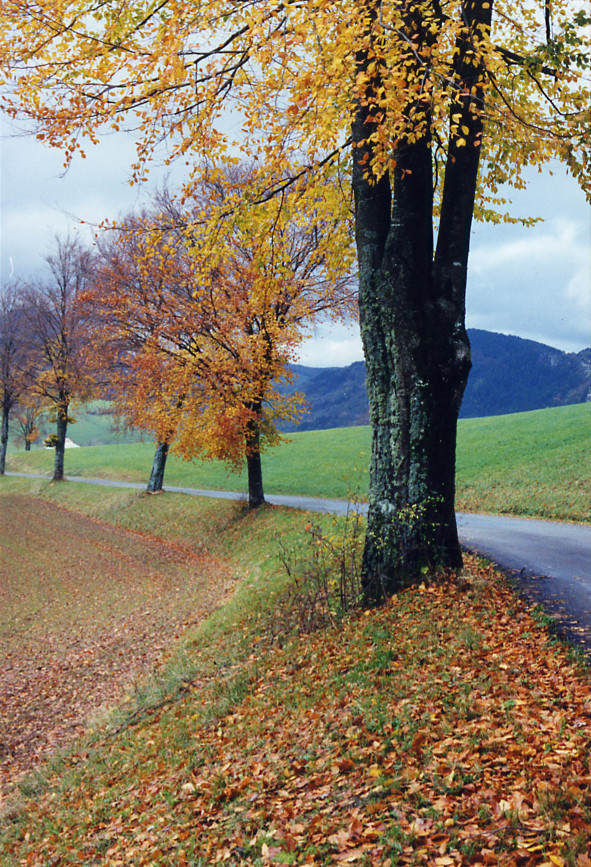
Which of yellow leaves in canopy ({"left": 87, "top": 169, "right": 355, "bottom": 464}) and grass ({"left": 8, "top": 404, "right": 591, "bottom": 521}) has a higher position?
yellow leaves in canopy ({"left": 87, "top": 169, "right": 355, "bottom": 464})

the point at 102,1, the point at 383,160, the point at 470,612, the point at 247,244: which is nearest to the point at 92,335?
the point at 247,244

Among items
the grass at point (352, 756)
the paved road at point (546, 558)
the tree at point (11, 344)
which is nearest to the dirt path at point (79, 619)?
the grass at point (352, 756)

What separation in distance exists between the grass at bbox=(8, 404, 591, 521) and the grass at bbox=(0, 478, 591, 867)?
108 inches

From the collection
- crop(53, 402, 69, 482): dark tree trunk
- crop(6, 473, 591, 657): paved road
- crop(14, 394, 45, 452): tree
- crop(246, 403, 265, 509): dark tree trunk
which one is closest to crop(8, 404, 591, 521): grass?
crop(246, 403, 265, 509): dark tree trunk

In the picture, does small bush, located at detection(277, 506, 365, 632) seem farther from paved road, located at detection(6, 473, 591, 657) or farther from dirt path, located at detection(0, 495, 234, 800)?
dirt path, located at detection(0, 495, 234, 800)

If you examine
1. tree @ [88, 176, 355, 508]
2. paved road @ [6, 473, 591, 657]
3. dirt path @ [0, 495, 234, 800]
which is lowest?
dirt path @ [0, 495, 234, 800]

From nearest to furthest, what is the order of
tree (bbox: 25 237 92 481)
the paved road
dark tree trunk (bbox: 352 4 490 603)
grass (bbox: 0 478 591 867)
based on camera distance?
grass (bbox: 0 478 591 867), the paved road, dark tree trunk (bbox: 352 4 490 603), tree (bbox: 25 237 92 481)

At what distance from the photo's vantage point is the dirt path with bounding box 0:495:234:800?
9.90m

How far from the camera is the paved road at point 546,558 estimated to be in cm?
771

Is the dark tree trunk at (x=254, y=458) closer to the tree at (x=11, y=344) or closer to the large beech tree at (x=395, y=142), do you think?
the large beech tree at (x=395, y=142)

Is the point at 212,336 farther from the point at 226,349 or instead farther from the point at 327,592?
the point at 327,592

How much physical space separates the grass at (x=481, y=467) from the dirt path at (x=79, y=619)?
5.18 meters

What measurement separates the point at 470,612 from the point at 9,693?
842 centimetres

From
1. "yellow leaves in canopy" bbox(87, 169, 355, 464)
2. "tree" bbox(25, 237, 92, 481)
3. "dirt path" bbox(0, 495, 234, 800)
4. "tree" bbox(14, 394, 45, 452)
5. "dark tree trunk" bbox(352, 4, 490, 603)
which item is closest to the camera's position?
"dark tree trunk" bbox(352, 4, 490, 603)
